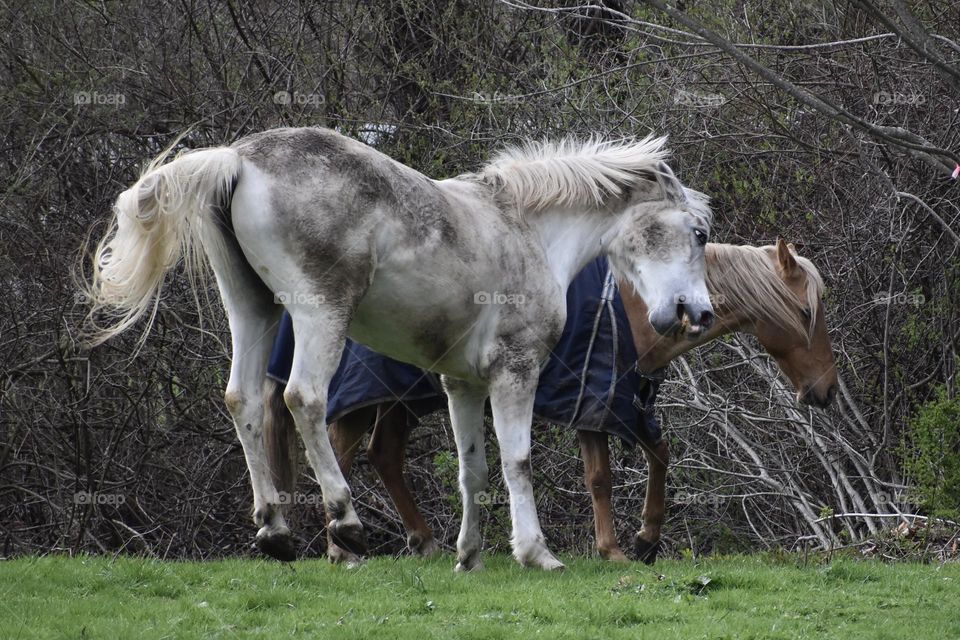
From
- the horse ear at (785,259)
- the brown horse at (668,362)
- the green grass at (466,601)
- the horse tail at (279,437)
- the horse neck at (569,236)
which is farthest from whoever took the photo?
the horse ear at (785,259)

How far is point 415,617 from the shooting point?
184 inches

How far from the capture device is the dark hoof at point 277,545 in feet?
17.3

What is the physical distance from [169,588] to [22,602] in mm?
646

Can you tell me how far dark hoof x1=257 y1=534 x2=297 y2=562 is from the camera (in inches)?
208

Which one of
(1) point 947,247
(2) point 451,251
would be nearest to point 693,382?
(1) point 947,247

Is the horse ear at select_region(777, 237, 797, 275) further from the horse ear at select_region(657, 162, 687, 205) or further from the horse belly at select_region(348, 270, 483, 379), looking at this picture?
the horse belly at select_region(348, 270, 483, 379)

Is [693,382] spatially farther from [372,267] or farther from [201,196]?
[201,196]

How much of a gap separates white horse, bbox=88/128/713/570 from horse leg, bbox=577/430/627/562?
95 centimetres

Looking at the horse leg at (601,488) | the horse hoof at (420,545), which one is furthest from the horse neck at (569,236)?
the horse hoof at (420,545)

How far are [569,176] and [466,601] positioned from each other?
2.35 meters

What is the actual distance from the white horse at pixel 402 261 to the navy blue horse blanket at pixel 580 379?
699mm

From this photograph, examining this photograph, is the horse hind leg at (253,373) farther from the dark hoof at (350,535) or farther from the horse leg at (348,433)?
the horse leg at (348,433)

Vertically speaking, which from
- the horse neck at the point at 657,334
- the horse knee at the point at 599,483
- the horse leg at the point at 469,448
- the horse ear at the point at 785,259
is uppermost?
the horse ear at the point at 785,259

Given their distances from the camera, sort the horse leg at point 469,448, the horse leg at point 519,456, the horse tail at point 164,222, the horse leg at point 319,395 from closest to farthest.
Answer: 1. the horse tail at point 164,222
2. the horse leg at point 319,395
3. the horse leg at point 519,456
4. the horse leg at point 469,448
